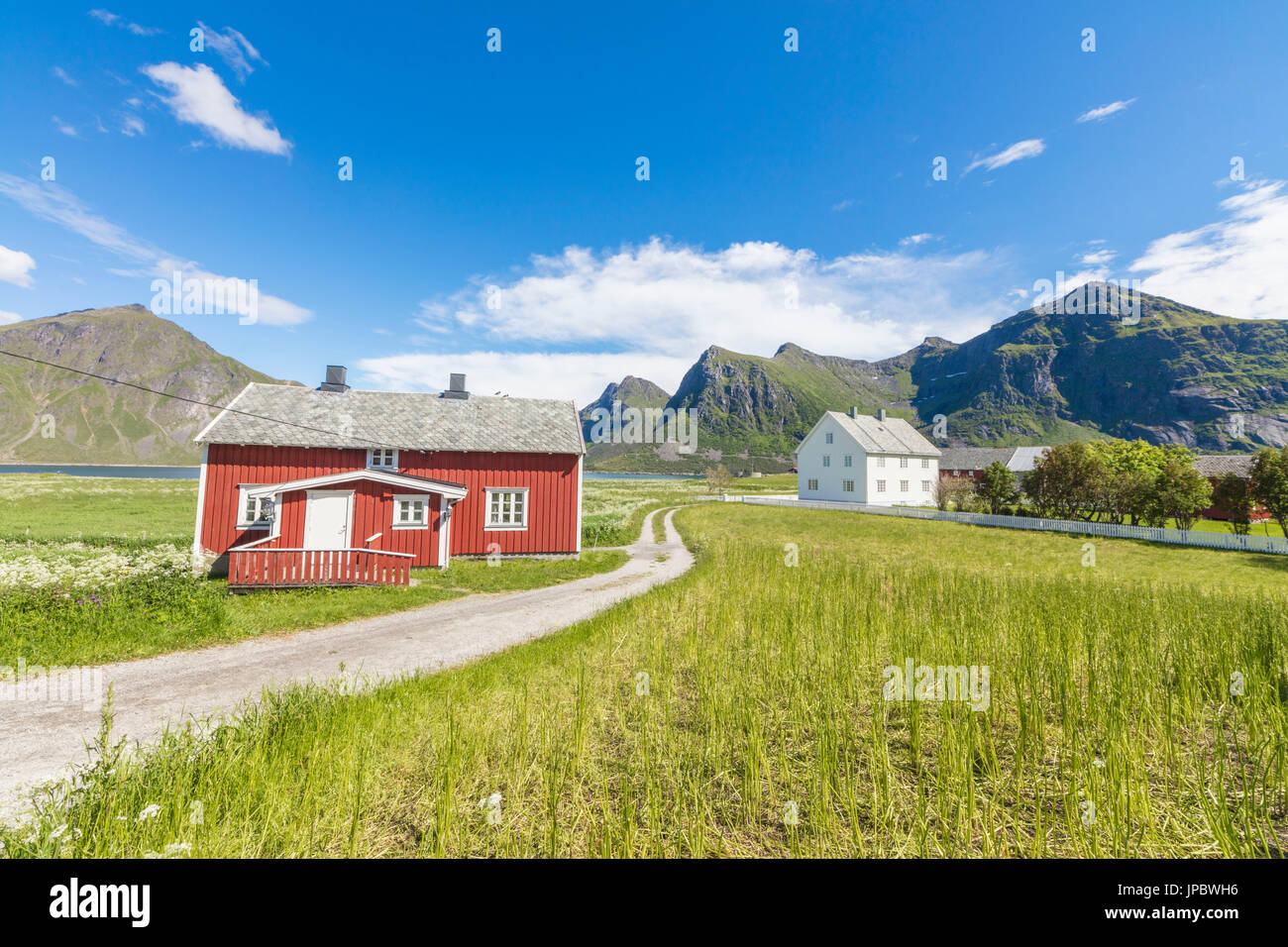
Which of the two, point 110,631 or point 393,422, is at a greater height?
point 393,422

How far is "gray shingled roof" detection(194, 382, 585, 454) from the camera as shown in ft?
60.3

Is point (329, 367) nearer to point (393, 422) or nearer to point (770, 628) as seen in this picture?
point (393, 422)

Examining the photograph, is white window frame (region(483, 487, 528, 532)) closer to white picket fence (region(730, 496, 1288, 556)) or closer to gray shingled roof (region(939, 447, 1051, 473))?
white picket fence (region(730, 496, 1288, 556))

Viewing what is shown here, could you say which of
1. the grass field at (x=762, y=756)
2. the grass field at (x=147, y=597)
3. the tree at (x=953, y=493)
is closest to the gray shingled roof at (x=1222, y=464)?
the tree at (x=953, y=493)

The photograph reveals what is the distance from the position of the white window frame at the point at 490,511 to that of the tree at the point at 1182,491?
35.2 metres

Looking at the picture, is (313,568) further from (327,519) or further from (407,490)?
(407,490)

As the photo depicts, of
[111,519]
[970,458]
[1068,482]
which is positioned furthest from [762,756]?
[970,458]

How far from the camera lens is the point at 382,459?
19328 mm

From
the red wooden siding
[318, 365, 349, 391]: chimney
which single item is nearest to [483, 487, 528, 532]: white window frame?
the red wooden siding

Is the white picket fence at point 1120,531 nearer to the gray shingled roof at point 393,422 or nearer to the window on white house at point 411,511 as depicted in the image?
the gray shingled roof at point 393,422
